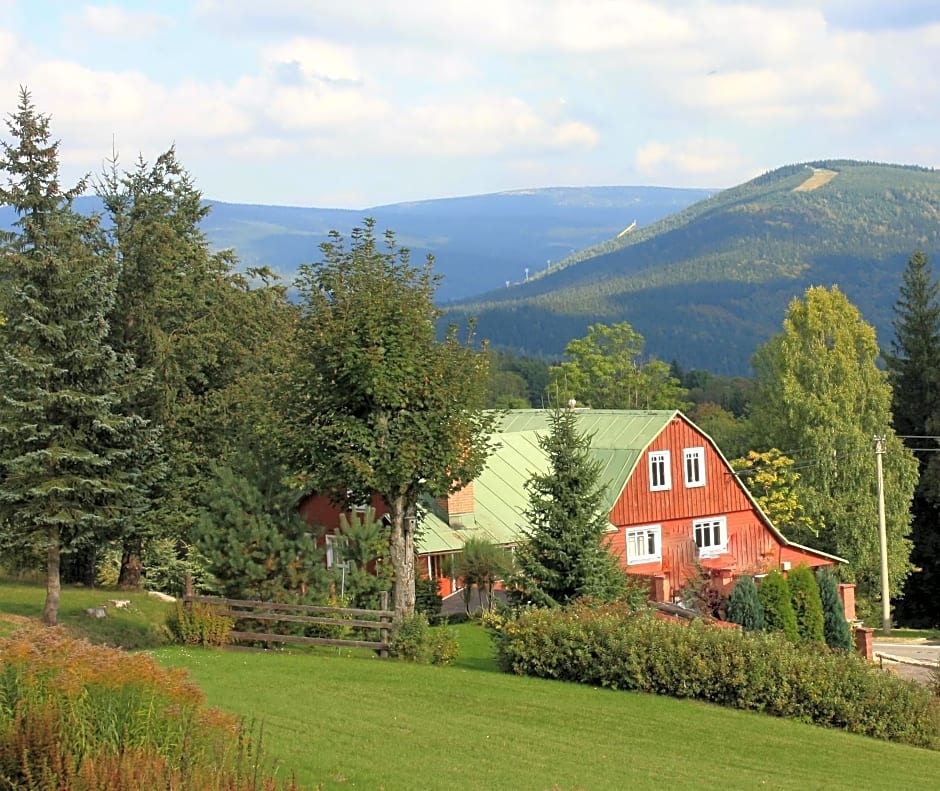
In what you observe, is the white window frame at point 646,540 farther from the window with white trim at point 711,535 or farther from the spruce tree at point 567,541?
the spruce tree at point 567,541

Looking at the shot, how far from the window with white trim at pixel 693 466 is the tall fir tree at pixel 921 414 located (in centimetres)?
1729

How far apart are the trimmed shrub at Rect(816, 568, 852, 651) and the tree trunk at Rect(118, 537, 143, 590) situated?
20.2 metres

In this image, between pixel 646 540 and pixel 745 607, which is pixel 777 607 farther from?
pixel 646 540

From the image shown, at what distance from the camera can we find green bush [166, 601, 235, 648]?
2427 cm

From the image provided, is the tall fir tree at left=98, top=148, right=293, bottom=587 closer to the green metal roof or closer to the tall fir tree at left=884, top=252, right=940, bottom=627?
the green metal roof

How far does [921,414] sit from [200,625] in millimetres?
49022

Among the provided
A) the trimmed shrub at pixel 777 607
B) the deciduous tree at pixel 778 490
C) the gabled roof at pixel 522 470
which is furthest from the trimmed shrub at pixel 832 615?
the deciduous tree at pixel 778 490

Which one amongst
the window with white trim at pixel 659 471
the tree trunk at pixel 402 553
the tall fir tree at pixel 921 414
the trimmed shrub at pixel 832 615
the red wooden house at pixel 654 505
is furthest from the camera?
the tall fir tree at pixel 921 414

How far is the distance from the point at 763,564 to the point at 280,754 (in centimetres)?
3481

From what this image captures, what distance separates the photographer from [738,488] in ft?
154

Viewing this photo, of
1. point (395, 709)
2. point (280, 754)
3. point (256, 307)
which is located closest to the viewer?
point (280, 754)

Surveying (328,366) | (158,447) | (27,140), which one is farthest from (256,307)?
(328,366)

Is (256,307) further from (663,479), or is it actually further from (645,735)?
(645,735)

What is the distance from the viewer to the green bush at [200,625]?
79.6 ft
